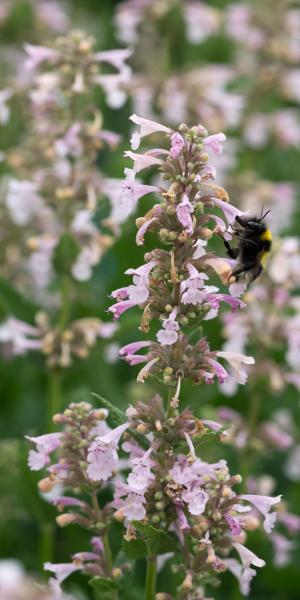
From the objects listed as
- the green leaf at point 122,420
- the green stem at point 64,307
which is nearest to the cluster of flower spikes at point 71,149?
the green stem at point 64,307

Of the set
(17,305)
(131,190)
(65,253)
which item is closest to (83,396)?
(17,305)

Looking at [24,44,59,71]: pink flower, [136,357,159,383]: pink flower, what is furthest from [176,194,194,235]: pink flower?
[24,44,59,71]: pink flower

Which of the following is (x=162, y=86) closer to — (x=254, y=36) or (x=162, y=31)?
(x=162, y=31)

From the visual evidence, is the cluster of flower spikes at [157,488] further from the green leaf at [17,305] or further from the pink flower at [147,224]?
the green leaf at [17,305]

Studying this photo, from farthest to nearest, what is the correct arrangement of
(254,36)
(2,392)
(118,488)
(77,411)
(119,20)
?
(254,36), (119,20), (2,392), (77,411), (118,488)

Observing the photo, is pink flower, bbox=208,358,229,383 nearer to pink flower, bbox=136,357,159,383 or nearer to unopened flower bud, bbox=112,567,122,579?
pink flower, bbox=136,357,159,383

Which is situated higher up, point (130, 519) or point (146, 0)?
point (146, 0)

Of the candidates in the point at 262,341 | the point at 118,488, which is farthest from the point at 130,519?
the point at 262,341
